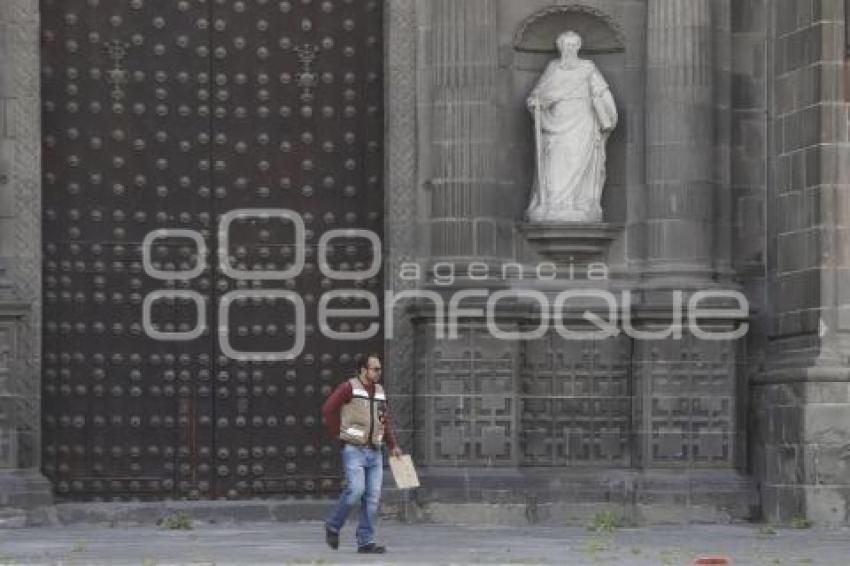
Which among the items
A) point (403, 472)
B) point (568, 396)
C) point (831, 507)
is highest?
point (568, 396)

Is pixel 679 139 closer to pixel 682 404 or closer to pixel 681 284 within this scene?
pixel 681 284

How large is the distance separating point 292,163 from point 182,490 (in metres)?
3.61

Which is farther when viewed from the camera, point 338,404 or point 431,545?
point 431,545

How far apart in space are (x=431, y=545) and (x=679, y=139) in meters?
5.75

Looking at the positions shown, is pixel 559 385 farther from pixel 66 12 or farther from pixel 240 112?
pixel 66 12

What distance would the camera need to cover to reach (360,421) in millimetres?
23188

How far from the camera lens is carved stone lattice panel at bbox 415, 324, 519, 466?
27188 mm

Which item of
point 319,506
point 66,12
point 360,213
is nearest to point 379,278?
point 360,213

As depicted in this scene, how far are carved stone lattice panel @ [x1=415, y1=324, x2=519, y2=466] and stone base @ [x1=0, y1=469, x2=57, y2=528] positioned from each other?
3889 mm

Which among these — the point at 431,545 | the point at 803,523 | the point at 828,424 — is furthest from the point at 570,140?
the point at 431,545

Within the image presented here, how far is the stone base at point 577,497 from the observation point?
2705cm

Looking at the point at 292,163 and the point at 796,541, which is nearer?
the point at 796,541

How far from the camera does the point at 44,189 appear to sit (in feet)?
89.8

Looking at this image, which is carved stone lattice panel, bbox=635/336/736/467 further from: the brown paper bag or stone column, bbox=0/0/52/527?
stone column, bbox=0/0/52/527
